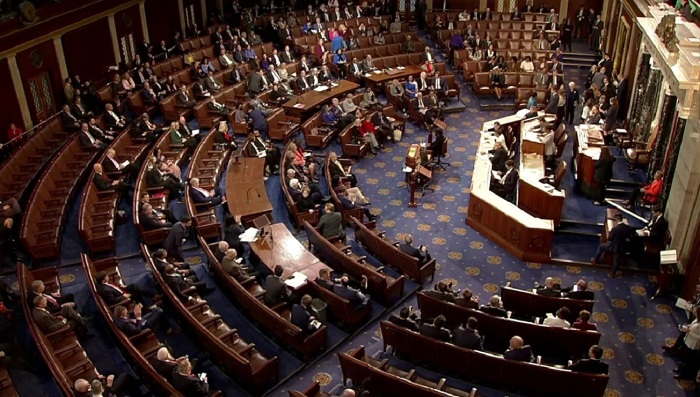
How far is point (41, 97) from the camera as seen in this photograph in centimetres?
1600

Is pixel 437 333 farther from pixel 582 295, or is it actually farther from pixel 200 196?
pixel 200 196

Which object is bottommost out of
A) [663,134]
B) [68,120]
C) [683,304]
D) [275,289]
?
[683,304]

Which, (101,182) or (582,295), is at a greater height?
(101,182)

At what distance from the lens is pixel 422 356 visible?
30.1ft

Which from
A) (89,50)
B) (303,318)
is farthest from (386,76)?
(303,318)

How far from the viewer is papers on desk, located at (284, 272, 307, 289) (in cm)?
1002

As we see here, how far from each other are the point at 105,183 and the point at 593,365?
9383 mm

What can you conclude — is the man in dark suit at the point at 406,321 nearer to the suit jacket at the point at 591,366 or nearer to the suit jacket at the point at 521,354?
the suit jacket at the point at 521,354

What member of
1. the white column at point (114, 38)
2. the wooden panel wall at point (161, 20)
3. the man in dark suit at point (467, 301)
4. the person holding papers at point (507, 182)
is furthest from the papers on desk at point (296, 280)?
the wooden panel wall at point (161, 20)

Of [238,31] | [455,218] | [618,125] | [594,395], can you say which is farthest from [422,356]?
[238,31]

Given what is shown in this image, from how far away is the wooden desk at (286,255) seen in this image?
1059 cm

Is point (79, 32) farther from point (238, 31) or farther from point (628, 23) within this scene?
point (628, 23)

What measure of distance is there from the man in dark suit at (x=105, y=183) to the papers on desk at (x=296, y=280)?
465 centimetres

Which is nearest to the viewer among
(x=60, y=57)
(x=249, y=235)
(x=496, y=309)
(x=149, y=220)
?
(x=496, y=309)
